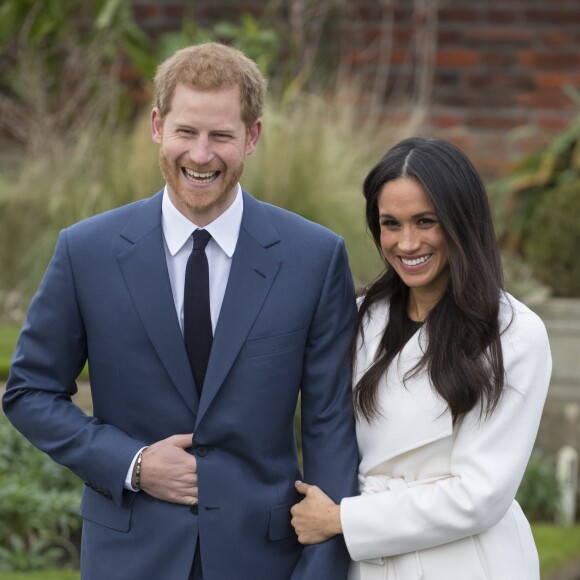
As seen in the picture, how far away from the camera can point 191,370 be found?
345cm

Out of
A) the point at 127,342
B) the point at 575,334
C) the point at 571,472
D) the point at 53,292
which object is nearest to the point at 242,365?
the point at 127,342

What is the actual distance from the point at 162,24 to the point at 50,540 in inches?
208

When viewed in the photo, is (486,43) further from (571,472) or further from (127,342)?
(127,342)

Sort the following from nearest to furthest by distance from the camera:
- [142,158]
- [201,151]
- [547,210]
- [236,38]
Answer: [201,151] < [142,158] < [547,210] < [236,38]

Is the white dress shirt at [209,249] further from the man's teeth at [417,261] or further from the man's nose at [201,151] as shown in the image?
the man's teeth at [417,261]

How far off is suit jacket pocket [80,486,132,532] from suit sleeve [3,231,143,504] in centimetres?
5

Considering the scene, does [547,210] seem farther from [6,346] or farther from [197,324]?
[197,324]

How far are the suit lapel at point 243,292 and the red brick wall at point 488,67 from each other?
6.01 meters

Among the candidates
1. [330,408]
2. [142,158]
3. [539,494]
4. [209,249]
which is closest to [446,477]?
[330,408]

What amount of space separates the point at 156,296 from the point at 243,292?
0.22m

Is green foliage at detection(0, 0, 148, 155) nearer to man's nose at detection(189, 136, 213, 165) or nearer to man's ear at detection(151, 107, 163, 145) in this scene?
man's ear at detection(151, 107, 163, 145)

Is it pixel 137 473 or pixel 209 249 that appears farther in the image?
pixel 209 249

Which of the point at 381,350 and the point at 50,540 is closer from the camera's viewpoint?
the point at 381,350

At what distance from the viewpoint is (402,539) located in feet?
11.3
